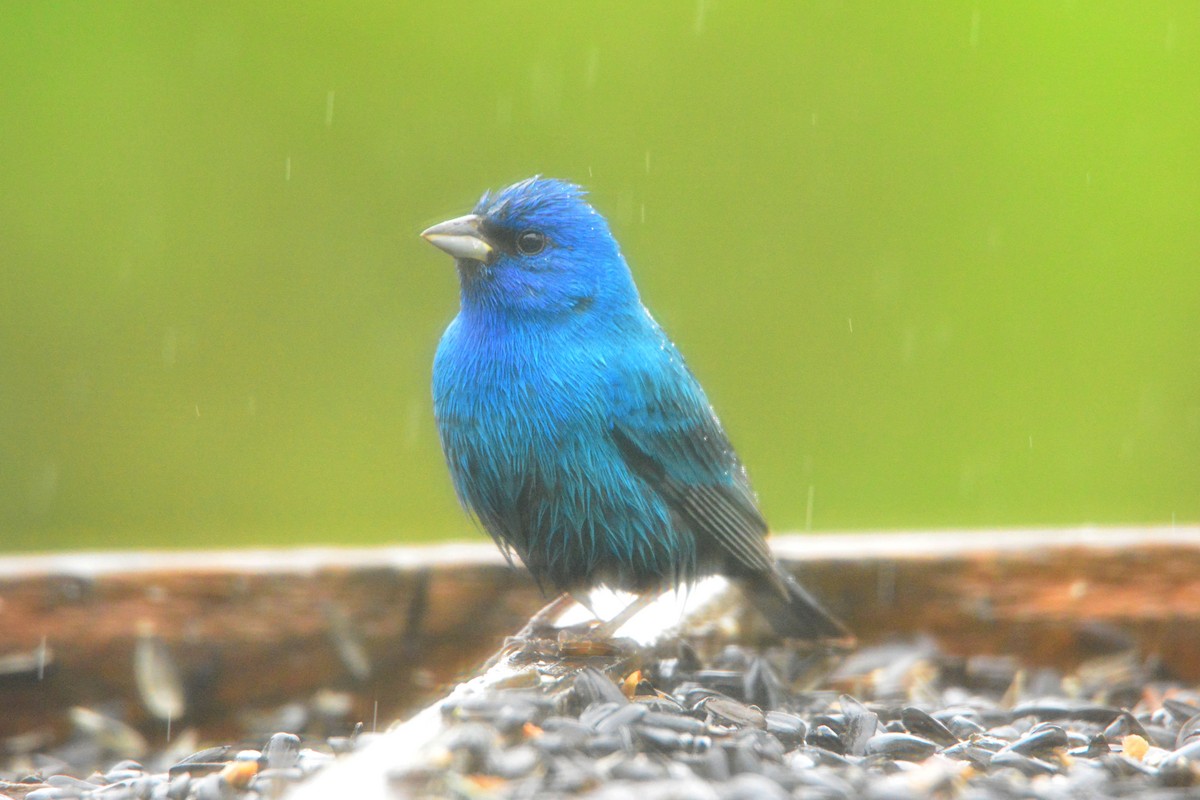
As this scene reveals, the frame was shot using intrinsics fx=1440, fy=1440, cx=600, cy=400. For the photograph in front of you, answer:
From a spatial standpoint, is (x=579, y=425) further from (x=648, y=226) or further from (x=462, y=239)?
(x=648, y=226)

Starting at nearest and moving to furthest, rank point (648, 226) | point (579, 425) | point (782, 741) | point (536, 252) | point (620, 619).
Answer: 1. point (782, 741)
2. point (579, 425)
3. point (620, 619)
4. point (536, 252)
5. point (648, 226)

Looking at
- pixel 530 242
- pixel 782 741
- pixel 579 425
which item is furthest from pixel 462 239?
pixel 782 741

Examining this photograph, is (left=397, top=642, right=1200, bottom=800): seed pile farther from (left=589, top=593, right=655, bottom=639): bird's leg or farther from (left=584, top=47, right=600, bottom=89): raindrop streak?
(left=584, top=47, right=600, bottom=89): raindrop streak

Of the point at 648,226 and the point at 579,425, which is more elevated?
the point at 648,226

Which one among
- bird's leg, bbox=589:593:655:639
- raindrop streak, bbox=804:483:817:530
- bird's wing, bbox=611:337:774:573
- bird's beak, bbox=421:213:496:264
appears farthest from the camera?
raindrop streak, bbox=804:483:817:530

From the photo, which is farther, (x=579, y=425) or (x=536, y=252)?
(x=536, y=252)

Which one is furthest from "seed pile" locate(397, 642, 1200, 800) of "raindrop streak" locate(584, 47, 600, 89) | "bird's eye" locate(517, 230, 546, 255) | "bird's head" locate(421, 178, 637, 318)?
"raindrop streak" locate(584, 47, 600, 89)

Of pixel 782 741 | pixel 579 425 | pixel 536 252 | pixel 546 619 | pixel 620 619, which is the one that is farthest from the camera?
pixel 536 252

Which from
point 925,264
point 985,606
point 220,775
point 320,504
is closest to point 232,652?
point 220,775
